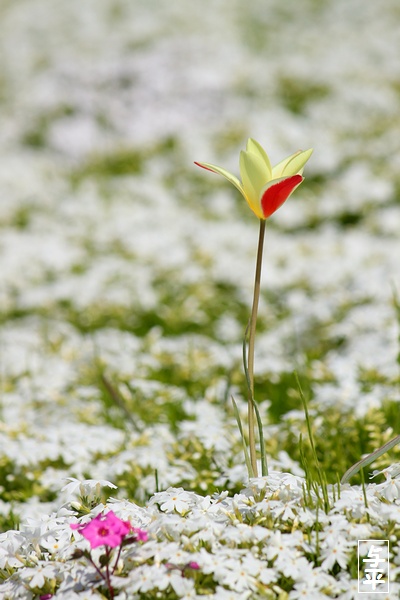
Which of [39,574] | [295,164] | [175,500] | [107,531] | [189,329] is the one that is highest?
[189,329]

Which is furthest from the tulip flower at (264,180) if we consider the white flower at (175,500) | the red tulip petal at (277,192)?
the white flower at (175,500)

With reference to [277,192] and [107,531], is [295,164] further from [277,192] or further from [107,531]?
[107,531]

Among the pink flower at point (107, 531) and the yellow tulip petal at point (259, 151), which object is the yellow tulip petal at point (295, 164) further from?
the pink flower at point (107, 531)

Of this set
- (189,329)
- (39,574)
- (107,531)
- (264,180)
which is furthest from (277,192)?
(189,329)

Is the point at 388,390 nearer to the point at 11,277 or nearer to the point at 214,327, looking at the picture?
the point at 214,327

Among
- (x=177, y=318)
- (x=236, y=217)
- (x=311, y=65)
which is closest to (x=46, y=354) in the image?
(x=177, y=318)

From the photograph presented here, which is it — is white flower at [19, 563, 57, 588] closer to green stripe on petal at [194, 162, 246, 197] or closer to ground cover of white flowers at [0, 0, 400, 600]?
ground cover of white flowers at [0, 0, 400, 600]
